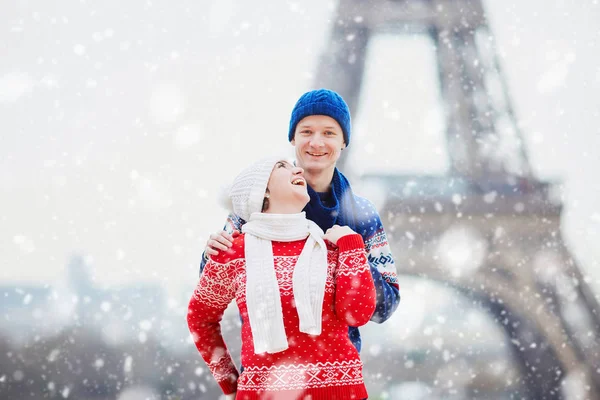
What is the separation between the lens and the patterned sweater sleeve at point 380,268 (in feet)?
3.02

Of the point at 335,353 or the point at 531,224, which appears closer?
the point at 335,353

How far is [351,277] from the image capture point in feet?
2.61

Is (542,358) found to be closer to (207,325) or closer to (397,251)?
(397,251)

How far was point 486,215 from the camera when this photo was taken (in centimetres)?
329

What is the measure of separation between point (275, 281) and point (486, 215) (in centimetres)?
273

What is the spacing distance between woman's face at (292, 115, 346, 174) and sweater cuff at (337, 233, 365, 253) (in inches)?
8.6

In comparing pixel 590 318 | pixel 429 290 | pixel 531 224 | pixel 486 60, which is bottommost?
pixel 590 318

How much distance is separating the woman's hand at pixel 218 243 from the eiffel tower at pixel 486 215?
2.37 m

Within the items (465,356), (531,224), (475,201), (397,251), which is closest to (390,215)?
(397,251)

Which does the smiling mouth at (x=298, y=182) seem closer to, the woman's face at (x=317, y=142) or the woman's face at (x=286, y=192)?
the woman's face at (x=286, y=192)

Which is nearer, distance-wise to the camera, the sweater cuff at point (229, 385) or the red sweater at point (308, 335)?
the red sweater at point (308, 335)

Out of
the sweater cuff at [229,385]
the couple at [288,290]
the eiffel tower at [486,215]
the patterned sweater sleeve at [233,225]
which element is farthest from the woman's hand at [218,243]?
the eiffel tower at [486,215]

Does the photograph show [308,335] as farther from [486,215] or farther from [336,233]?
[486,215]

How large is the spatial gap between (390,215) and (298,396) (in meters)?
2.48
